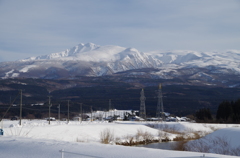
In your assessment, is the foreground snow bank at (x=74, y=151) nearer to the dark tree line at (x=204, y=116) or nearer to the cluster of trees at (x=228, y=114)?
the cluster of trees at (x=228, y=114)

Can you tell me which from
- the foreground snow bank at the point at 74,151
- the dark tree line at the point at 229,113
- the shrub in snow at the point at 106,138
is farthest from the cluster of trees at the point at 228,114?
the foreground snow bank at the point at 74,151

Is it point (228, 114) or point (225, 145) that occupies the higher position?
point (228, 114)

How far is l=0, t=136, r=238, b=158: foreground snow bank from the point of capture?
1263 cm

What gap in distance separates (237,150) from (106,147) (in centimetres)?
1536

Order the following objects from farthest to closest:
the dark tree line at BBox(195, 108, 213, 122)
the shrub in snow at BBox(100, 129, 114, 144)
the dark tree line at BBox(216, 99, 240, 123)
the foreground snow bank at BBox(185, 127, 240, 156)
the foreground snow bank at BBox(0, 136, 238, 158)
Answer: the dark tree line at BBox(195, 108, 213, 122)
the dark tree line at BBox(216, 99, 240, 123)
the shrub in snow at BBox(100, 129, 114, 144)
the foreground snow bank at BBox(185, 127, 240, 156)
the foreground snow bank at BBox(0, 136, 238, 158)

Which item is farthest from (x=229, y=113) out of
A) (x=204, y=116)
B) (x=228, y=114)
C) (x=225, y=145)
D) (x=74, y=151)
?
(x=74, y=151)

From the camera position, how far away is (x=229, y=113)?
84.1 m

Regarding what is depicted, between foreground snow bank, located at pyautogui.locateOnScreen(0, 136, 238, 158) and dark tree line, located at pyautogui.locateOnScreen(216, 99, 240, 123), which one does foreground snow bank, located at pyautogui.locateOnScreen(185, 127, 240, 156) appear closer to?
foreground snow bank, located at pyautogui.locateOnScreen(0, 136, 238, 158)

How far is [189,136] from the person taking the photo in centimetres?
5809

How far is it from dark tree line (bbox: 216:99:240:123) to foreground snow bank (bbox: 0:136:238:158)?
7079 centimetres

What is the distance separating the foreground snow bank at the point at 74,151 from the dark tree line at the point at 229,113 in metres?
70.8

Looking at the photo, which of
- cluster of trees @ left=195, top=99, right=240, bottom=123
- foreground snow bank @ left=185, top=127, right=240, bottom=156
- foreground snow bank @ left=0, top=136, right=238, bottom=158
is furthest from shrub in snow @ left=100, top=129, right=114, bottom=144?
cluster of trees @ left=195, top=99, right=240, bottom=123

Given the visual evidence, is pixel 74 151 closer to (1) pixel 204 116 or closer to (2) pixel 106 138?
(2) pixel 106 138

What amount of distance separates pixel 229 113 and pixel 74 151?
75432 millimetres
